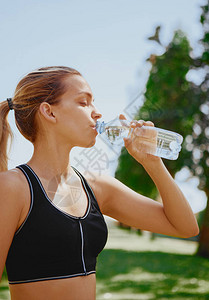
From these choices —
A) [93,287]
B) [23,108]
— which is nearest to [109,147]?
[23,108]

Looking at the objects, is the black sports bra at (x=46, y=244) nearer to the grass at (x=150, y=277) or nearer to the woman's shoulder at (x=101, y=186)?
the woman's shoulder at (x=101, y=186)

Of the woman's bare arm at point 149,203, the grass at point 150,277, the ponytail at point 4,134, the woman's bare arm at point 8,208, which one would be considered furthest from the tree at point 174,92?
the woman's bare arm at point 8,208

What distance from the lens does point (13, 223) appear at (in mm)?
1701

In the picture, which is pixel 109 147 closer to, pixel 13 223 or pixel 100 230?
pixel 100 230

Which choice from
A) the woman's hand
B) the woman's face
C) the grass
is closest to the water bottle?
the woman's hand

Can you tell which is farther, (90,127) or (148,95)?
(148,95)

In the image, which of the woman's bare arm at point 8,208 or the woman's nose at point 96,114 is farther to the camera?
the woman's nose at point 96,114

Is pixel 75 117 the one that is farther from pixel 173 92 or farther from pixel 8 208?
pixel 173 92

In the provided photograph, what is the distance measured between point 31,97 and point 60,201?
54 centimetres

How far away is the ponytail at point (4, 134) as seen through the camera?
2119 mm

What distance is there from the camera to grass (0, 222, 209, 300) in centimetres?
861

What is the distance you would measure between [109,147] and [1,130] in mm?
741

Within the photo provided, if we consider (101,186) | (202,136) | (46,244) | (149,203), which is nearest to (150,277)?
(202,136)

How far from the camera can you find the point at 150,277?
35.5 feet
